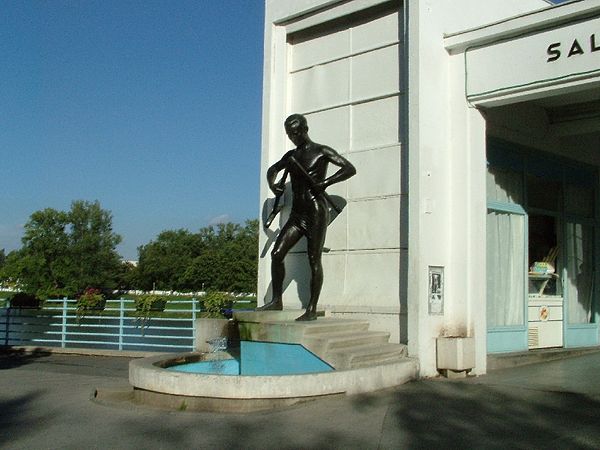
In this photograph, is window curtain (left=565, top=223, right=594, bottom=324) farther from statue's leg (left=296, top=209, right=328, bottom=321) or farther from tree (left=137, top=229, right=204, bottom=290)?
tree (left=137, top=229, right=204, bottom=290)

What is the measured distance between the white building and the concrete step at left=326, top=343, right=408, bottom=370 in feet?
0.88

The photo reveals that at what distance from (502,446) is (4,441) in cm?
436

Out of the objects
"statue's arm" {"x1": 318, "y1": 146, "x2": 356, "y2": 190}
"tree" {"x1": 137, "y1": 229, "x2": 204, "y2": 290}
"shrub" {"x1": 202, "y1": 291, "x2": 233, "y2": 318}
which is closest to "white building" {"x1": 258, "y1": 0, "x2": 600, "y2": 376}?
"statue's arm" {"x1": 318, "y1": 146, "x2": 356, "y2": 190}

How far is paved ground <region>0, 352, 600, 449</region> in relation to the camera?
587 centimetres

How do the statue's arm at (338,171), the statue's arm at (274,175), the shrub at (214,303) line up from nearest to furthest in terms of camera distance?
the statue's arm at (338,171) < the statue's arm at (274,175) < the shrub at (214,303)

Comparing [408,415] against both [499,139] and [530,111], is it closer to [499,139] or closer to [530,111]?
[499,139]

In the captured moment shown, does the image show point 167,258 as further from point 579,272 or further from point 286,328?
point 286,328

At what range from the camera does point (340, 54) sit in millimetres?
10852

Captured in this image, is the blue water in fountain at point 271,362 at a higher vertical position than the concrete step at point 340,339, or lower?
lower

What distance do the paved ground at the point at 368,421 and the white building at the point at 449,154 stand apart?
4.66ft

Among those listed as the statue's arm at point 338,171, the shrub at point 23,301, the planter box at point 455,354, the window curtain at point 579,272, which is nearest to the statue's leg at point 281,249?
the statue's arm at point 338,171

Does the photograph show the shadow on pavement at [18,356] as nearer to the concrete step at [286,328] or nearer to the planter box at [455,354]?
the concrete step at [286,328]

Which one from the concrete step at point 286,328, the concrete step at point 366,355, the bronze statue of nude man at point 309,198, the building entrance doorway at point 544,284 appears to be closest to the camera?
the concrete step at point 366,355

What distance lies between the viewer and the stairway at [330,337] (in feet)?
26.6
